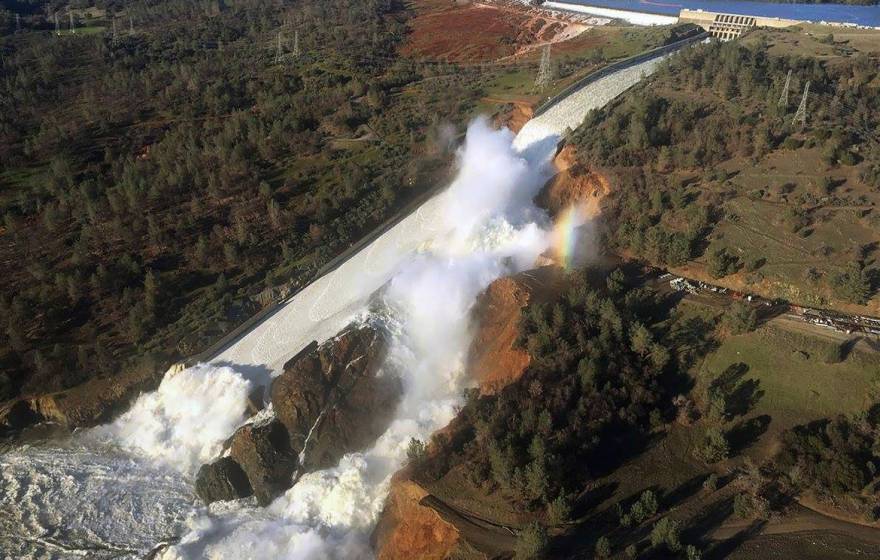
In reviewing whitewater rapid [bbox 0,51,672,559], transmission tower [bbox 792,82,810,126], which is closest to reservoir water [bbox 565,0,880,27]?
transmission tower [bbox 792,82,810,126]

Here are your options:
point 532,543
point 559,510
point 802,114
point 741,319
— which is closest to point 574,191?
point 741,319

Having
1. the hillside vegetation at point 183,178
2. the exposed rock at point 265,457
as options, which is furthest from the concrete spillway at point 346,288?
the exposed rock at point 265,457

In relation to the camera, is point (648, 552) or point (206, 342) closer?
point (648, 552)

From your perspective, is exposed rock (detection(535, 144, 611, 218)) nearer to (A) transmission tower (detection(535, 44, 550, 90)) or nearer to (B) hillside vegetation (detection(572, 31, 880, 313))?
(B) hillside vegetation (detection(572, 31, 880, 313))

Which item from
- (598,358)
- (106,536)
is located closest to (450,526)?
Answer: (598,358)

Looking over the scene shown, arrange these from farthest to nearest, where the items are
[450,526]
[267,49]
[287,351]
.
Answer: [267,49] → [287,351] → [450,526]

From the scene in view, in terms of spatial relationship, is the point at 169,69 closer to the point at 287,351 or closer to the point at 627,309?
the point at 287,351
